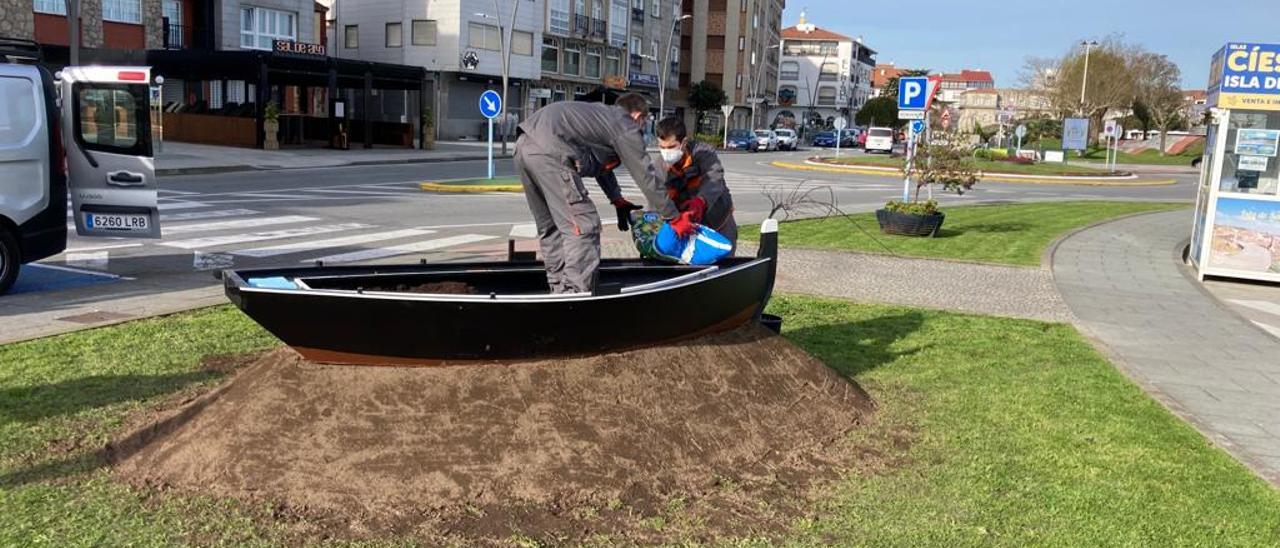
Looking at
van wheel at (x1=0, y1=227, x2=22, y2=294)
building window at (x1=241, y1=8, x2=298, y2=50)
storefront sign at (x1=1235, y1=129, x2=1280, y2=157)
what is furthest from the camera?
building window at (x1=241, y1=8, x2=298, y2=50)

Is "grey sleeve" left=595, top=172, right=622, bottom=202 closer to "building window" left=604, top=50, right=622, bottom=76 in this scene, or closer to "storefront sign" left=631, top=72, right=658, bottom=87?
"building window" left=604, top=50, right=622, bottom=76

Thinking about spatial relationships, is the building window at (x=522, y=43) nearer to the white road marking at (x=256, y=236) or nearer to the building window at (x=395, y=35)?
the building window at (x=395, y=35)

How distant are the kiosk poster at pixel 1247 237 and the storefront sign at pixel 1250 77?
→ 121 centimetres

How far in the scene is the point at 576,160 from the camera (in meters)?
5.18

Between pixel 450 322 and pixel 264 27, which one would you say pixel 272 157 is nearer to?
pixel 264 27

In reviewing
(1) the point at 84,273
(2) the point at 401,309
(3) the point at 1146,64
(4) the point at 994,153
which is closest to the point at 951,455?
(2) the point at 401,309

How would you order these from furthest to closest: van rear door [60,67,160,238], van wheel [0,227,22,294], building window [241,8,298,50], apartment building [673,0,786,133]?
1. apartment building [673,0,786,133]
2. building window [241,8,298,50]
3. van rear door [60,67,160,238]
4. van wheel [0,227,22,294]

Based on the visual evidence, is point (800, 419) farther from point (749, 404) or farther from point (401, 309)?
point (401, 309)

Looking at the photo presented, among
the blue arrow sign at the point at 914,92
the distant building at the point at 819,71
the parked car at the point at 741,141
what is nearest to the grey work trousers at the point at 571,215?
the blue arrow sign at the point at 914,92

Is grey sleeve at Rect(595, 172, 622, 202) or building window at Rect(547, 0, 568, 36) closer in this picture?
grey sleeve at Rect(595, 172, 622, 202)

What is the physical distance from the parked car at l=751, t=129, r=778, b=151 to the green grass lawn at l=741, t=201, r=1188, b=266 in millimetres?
36647

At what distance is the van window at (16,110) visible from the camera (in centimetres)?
885

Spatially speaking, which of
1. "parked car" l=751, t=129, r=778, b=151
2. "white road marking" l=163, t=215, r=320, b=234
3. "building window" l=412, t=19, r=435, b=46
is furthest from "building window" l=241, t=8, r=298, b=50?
"white road marking" l=163, t=215, r=320, b=234

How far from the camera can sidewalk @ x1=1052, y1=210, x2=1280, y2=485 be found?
623cm
